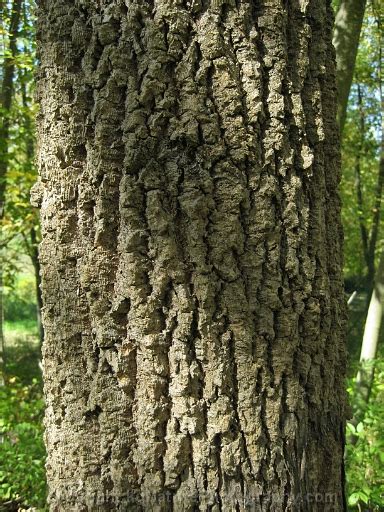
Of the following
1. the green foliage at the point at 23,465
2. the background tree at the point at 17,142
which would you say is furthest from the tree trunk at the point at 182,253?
the background tree at the point at 17,142

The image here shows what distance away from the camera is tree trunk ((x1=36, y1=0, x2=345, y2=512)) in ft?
4.23

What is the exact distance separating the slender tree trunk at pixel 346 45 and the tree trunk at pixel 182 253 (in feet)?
9.73

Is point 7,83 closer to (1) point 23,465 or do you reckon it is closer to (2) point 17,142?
(2) point 17,142

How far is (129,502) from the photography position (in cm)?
133

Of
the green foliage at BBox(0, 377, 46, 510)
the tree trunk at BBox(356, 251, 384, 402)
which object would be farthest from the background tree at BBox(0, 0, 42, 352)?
the tree trunk at BBox(356, 251, 384, 402)

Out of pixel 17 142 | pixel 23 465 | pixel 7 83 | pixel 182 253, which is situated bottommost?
pixel 23 465

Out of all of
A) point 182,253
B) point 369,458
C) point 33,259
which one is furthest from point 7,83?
point 182,253

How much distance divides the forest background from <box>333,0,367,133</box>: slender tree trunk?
88mm

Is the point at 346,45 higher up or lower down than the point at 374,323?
higher up

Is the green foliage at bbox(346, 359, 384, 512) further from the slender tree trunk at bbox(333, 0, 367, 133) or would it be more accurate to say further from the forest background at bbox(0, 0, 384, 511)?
the slender tree trunk at bbox(333, 0, 367, 133)

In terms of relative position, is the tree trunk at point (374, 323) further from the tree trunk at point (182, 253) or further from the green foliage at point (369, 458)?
the tree trunk at point (182, 253)

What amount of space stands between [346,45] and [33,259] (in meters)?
6.19

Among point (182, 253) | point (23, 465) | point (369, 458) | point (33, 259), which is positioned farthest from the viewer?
point (33, 259)

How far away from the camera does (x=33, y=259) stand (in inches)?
345
